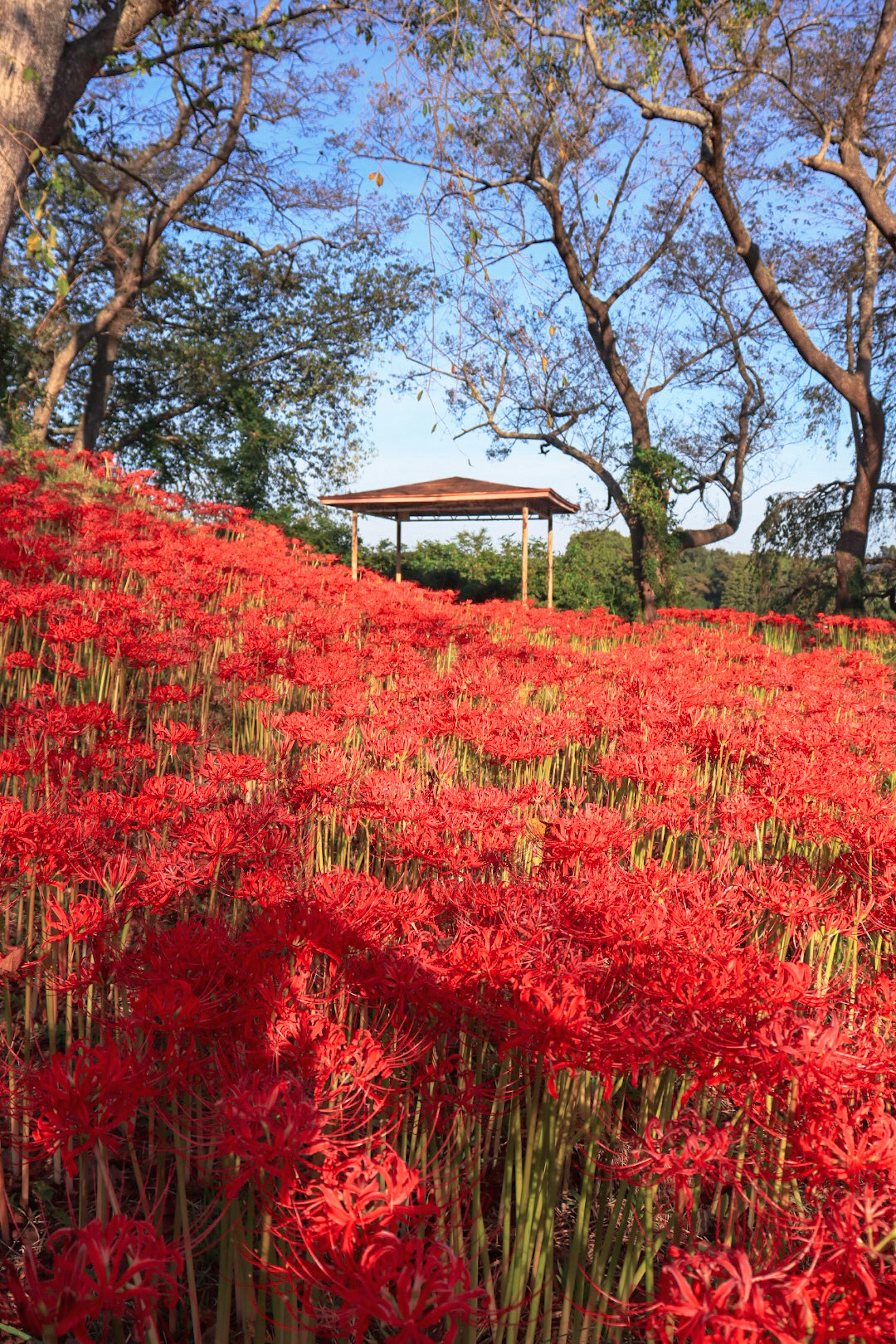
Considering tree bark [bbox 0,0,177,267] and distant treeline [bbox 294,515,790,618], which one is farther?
distant treeline [bbox 294,515,790,618]

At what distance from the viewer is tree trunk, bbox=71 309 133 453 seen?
64.8ft

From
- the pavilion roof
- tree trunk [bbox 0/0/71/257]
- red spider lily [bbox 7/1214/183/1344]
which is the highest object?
tree trunk [bbox 0/0/71/257]

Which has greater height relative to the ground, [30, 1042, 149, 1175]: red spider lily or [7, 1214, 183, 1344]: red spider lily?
[30, 1042, 149, 1175]: red spider lily

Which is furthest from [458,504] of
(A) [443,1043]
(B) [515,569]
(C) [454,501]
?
(A) [443,1043]

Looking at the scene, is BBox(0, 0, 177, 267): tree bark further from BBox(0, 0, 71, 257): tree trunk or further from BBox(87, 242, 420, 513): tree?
BBox(87, 242, 420, 513): tree

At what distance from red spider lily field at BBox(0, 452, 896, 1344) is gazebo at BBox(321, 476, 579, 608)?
14000 millimetres

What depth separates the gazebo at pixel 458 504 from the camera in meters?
17.7

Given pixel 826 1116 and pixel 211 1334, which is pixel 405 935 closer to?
pixel 826 1116

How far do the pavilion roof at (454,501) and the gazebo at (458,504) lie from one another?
0.7 inches

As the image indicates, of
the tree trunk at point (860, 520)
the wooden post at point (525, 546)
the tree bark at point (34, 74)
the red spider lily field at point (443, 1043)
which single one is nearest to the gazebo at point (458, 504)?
the wooden post at point (525, 546)

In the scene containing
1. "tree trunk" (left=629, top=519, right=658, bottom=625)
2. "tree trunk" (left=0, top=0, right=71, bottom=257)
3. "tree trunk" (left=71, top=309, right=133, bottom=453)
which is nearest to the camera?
"tree trunk" (left=0, top=0, right=71, bottom=257)

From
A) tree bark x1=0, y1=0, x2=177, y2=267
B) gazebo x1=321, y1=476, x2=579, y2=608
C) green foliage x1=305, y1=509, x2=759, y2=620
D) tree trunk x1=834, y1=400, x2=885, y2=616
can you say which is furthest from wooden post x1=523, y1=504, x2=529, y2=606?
tree bark x1=0, y1=0, x2=177, y2=267

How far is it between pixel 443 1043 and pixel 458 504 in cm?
1812

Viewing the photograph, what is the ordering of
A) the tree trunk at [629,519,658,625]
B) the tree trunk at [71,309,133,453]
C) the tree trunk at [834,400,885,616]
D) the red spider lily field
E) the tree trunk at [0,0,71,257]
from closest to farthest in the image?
the red spider lily field
the tree trunk at [0,0,71,257]
the tree trunk at [834,400,885,616]
the tree trunk at [629,519,658,625]
the tree trunk at [71,309,133,453]
